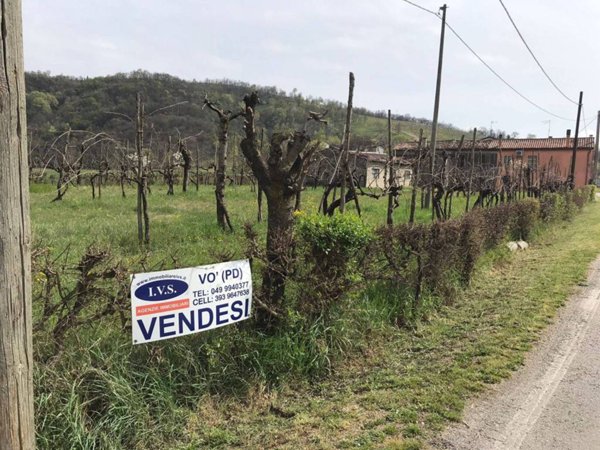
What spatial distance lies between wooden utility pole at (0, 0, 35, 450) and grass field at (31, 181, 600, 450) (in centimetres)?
102

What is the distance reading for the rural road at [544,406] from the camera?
125 inches

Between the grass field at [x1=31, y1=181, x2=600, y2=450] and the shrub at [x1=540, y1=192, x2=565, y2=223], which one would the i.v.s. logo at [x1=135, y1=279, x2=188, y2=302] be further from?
the shrub at [x1=540, y1=192, x2=565, y2=223]

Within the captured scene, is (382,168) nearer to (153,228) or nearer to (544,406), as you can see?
(153,228)

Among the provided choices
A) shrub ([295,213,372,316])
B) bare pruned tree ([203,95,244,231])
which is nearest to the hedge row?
shrub ([295,213,372,316])

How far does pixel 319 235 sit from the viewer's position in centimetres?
424

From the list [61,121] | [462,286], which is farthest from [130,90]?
[462,286]

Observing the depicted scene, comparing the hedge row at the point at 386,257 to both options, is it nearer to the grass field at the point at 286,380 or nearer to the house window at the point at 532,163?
the grass field at the point at 286,380

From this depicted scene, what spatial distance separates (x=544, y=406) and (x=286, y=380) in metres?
2.10

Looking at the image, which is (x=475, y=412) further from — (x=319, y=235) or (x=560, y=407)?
(x=319, y=235)

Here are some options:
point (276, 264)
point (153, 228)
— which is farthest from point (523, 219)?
point (276, 264)

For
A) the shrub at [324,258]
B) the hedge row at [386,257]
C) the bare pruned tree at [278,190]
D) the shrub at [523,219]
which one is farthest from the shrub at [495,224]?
Answer: the bare pruned tree at [278,190]

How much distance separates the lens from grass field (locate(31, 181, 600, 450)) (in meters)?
3.01

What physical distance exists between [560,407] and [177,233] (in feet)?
24.9

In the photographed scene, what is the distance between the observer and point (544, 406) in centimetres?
367
